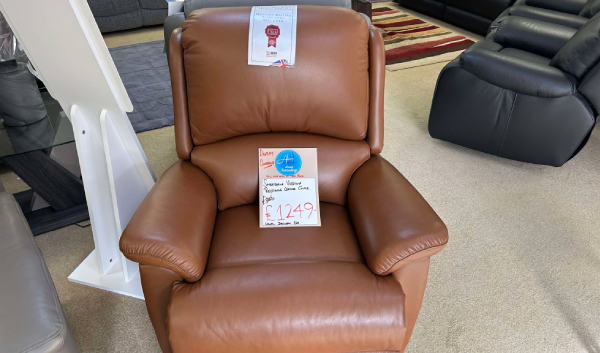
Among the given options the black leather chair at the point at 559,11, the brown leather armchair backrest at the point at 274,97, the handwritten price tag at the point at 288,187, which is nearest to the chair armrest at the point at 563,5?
the black leather chair at the point at 559,11

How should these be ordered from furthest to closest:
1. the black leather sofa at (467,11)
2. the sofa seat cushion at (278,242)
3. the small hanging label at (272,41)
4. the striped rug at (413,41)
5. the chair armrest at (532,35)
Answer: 1. the black leather sofa at (467,11)
2. the striped rug at (413,41)
3. the chair armrest at (532,35)
4. the small hanging label at (272,41)
5. the sofa seat cushion at (278,242)

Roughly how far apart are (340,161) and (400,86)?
1.85 meters

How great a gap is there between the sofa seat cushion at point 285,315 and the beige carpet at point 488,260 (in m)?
0.44

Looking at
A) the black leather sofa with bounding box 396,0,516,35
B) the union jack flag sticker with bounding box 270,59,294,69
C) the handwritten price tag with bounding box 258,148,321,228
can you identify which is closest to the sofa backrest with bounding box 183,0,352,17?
the union jack flag sticker with bounding box 270,59,294,69

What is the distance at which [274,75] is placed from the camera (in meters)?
1.38

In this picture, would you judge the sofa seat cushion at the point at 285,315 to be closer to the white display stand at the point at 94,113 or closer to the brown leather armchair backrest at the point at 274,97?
the brown leather armchair backrest at the point at 274,97

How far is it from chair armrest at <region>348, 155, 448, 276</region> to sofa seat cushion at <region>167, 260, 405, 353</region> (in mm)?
86

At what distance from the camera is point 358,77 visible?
1419mm

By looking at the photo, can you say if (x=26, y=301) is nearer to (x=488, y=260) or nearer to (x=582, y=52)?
(x=488, y=260)

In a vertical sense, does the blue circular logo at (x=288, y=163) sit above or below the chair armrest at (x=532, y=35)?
below

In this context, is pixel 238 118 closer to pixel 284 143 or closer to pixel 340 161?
pixel 284 143

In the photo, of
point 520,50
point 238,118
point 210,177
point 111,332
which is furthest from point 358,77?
point 520,50

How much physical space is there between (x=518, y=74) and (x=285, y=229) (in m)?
1.48

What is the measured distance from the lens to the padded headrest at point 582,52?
1.92m
